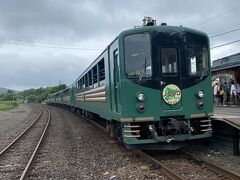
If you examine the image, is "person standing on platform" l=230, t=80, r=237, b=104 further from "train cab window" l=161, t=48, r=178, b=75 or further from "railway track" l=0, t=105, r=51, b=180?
"train cab window" l=161, t=48, r=178, b=75

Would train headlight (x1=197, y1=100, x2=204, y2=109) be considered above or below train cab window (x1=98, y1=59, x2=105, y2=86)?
below

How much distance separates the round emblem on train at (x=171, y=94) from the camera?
8.86 meters

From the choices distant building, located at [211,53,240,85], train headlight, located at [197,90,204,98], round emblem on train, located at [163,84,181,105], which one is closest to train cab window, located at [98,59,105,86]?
round emblem on train, located at [163,84,181,105]

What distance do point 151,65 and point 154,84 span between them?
45 cm

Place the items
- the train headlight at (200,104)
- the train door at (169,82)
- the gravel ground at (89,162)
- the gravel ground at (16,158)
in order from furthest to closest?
the train headlight at (200,104)
the train door at (169,82)
the gravel ground at (16,158)
the gravel ground at (89,162)

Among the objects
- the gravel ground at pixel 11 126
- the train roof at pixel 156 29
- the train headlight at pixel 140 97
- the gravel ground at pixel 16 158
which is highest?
the train roof at pixel 156 29

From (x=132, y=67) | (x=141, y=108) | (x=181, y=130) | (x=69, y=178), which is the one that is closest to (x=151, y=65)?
(x=132, y=67)

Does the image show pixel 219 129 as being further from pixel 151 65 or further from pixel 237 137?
pixel 151 65

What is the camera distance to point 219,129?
380 inches

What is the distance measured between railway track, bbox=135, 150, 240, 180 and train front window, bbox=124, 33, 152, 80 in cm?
189

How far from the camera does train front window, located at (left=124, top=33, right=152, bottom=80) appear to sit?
29.3ft

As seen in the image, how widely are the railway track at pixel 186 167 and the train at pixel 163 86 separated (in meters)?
0.32

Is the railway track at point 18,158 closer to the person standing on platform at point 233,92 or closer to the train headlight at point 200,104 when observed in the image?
the train headlight at point 200,104

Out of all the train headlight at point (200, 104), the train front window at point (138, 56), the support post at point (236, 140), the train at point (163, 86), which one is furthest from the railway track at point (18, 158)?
the support post at point (236, 140)
